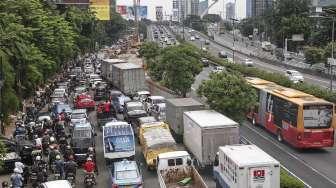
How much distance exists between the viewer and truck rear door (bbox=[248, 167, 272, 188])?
20.2 metres

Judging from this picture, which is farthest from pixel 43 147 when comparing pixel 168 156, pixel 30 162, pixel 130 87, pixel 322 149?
pixel 130 87

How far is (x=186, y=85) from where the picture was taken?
156 ft

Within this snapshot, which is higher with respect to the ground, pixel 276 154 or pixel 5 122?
pixel 5 122

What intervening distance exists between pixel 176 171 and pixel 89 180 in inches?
138

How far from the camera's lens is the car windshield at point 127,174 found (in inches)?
880

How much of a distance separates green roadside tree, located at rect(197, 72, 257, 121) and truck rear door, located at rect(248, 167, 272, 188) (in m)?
12.7

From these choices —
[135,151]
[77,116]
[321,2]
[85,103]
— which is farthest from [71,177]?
[321,2]

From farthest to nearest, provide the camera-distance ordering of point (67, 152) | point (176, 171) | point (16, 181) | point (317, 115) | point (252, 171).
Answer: point (317, 115)
point (67, 152)
point (176, 171)
point (16, 181)
point (252, 171)

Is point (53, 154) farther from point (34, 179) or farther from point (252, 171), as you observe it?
point (252, 171)

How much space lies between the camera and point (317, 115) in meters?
29.9

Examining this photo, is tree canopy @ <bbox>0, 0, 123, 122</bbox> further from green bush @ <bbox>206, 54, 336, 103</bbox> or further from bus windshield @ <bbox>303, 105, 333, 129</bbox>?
green bush @ <bbox>206, 54, 336, 103</bbox>

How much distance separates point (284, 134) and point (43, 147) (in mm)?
12388

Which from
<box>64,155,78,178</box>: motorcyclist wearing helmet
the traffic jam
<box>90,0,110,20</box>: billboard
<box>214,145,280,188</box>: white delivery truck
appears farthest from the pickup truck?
<box>90,0,110,20</box>: billboard

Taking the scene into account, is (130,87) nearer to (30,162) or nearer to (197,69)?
(197,69)
